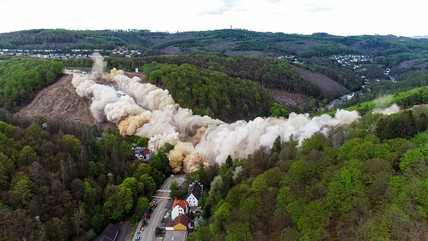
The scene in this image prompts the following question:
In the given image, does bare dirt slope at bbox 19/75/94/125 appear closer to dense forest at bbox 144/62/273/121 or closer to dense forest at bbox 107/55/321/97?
dense forest at bbox 144/62/273/121

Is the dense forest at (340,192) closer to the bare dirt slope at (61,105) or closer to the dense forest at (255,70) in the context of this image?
the bare dirt slope at (61,105)

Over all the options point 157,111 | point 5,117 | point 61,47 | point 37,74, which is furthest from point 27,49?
point 5,117

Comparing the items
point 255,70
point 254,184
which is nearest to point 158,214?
point 254,184

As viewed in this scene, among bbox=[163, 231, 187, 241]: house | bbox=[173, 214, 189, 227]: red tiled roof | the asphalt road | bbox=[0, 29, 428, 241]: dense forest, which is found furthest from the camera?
the asphalt road

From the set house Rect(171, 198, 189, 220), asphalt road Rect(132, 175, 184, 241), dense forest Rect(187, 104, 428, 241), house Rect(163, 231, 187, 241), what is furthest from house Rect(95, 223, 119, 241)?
dense forest Rect(187, 104, 428, 241)

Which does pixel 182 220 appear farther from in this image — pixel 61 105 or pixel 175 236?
pixel 61 105

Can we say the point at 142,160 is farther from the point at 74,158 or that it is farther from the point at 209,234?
the point at 209,234

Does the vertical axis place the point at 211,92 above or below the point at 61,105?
above
